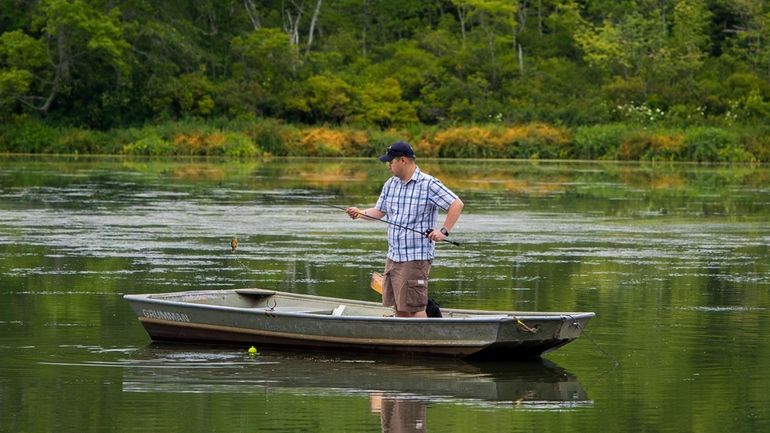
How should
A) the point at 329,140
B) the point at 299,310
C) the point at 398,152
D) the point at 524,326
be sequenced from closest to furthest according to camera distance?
the point at 524,326, the point at 398,152, the point at 299,310, the point at 329,140

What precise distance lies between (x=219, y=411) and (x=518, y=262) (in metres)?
11.9

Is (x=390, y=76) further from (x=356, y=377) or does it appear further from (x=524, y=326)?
(x=356, y=377)

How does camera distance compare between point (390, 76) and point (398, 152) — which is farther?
point (390, 76)

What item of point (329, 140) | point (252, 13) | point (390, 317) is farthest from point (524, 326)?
point (252, 13)

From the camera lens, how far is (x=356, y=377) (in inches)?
513

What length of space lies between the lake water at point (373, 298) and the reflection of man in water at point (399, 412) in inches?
1.4

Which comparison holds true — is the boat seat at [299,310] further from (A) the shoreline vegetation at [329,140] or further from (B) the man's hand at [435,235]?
(A) the shoreline vegetation at [329,140]

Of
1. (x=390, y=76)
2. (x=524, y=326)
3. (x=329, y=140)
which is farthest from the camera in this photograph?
(x=390, y=76)

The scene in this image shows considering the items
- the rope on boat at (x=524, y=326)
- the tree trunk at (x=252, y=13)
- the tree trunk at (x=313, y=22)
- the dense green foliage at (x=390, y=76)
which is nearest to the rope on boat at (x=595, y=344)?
the rope on boat at (x=524, y=326)

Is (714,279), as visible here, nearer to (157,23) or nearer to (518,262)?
(518,262)

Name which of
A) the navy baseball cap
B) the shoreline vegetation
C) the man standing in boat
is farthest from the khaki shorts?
the shoreline vegetation

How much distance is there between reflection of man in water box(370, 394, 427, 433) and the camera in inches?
428

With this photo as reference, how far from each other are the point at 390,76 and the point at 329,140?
9.41m

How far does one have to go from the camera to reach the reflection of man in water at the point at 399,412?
10.9 m
